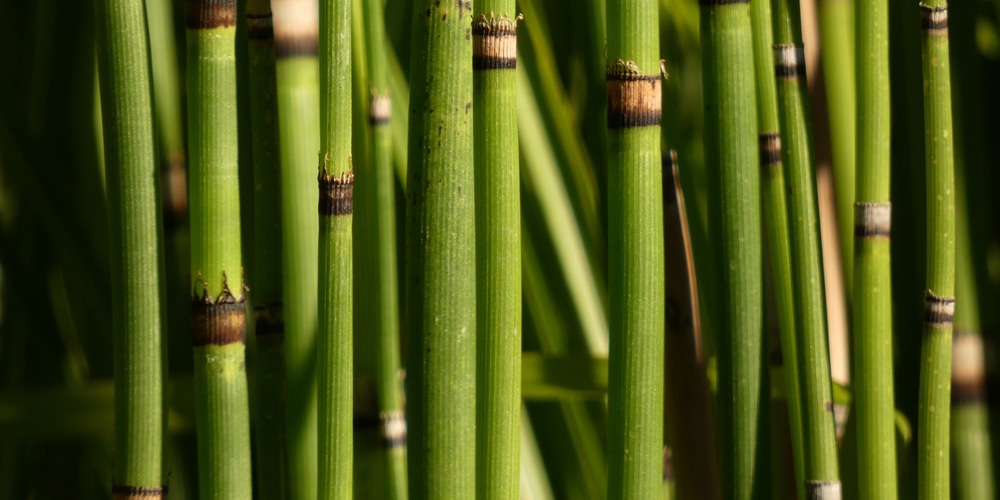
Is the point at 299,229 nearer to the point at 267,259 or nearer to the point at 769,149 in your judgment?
the point at 267,259

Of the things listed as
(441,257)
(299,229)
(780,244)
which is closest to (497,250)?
(441,257)

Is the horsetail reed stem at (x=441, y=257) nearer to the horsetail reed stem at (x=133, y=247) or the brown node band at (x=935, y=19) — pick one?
the horsetail reed stem at (x=133, y=247)

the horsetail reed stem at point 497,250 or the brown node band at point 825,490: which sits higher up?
the horsetail reed stem at point 497,250

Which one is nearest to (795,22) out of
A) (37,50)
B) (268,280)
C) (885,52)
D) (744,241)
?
(885,52)

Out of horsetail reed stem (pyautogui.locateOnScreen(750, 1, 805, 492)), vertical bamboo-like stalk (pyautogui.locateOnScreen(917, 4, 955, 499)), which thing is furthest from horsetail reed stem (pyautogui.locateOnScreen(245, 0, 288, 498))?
vertical bamboo-like stalk (pyautogui.locateOnScreen(917, 4, 955, 499))

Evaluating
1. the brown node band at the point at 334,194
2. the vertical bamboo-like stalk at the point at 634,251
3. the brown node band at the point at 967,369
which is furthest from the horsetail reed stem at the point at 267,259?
the brown node band at the point at 967,369

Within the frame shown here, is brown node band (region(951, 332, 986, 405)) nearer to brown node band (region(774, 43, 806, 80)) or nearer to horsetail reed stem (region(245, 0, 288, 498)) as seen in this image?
brown node band (region(774, 43, 806, 80))
